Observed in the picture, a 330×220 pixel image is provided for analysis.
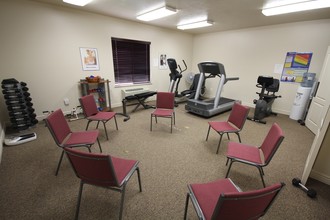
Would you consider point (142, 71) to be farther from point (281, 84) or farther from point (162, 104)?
point (281, 84)

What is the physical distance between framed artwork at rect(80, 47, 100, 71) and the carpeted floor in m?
1.74

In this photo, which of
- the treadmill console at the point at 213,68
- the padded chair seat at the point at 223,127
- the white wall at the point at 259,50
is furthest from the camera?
the white wall at the point at 259,50

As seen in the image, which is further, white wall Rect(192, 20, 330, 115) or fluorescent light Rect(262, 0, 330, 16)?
white wall Rect(192, 20, 330, 115)

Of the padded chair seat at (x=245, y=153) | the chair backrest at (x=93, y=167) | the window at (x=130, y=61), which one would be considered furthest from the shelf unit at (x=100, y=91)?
the padded chair seat at (x=245, y=153)

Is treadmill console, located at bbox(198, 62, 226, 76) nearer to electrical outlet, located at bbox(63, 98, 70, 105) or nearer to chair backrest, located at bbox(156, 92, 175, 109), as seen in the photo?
chair backrest, located at bbox(156, 92, 175, 109)

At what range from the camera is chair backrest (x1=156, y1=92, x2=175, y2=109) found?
329cm

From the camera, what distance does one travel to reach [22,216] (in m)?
1.44

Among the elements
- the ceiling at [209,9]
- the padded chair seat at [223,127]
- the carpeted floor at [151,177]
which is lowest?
the carpeted floor at [151,177]

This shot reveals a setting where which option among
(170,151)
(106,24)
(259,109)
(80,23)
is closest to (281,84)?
(259,109)

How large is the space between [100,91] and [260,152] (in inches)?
158

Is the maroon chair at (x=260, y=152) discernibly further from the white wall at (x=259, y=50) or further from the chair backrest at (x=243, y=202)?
the white wall at (x=259, y=50)

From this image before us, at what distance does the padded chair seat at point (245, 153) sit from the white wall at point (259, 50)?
3.55 meters

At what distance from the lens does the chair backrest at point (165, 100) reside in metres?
3.29

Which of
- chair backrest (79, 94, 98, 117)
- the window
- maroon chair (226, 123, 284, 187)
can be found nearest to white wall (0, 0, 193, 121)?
the window
